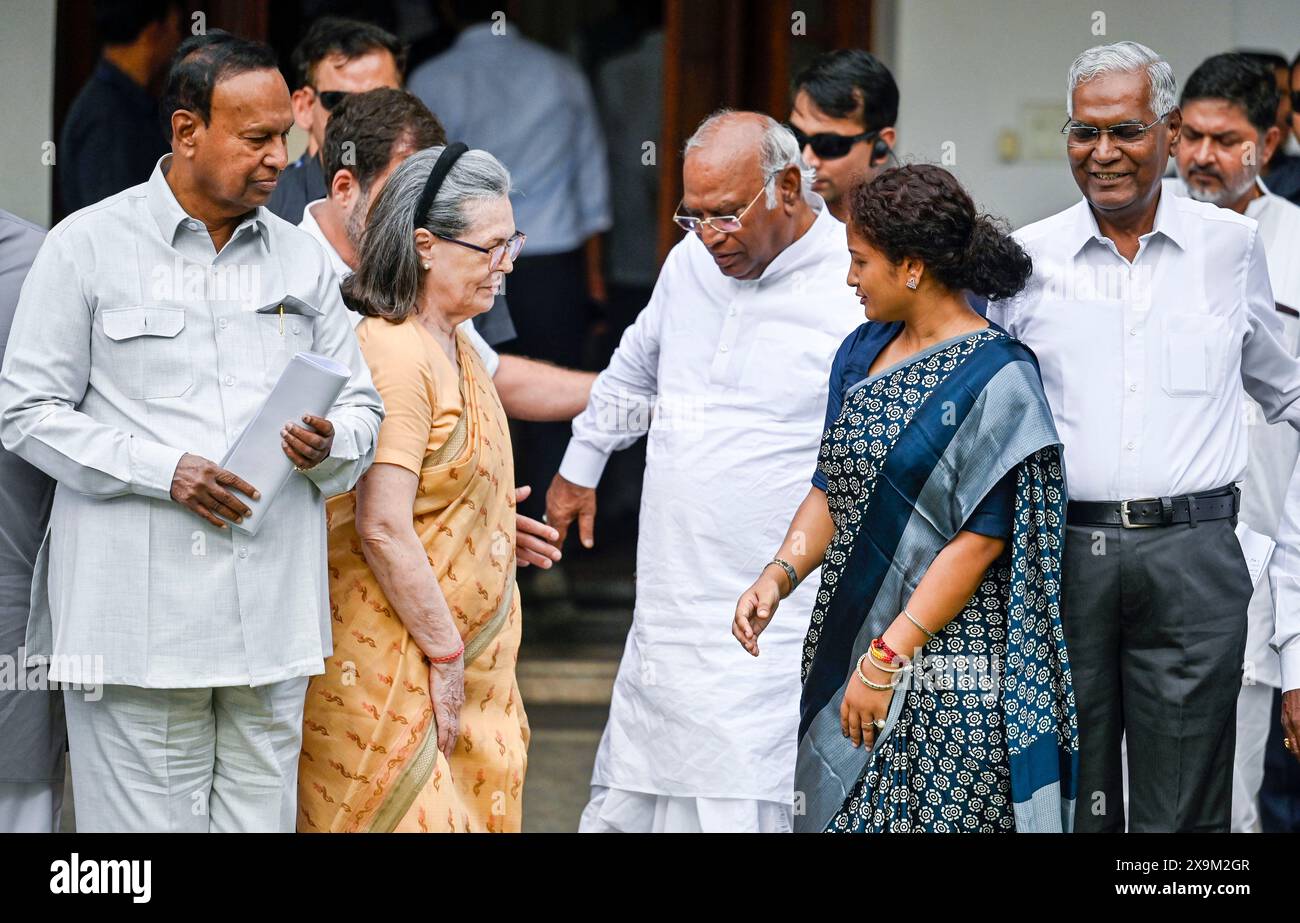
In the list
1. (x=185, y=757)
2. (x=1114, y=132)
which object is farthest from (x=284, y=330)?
(x=1114, y=132)

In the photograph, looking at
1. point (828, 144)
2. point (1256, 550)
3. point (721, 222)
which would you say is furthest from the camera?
point (828, 144)

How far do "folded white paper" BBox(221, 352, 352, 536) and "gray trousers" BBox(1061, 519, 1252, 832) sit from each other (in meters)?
1.49

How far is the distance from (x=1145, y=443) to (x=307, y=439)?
1.62 m

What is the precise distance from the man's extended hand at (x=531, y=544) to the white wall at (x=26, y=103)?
8.85ft

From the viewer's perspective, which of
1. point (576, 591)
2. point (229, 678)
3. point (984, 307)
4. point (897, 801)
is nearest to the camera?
point (229, 678)

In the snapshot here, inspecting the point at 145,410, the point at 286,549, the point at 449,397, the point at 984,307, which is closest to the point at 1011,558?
the point at 984,307

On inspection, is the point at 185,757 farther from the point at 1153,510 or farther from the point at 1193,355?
the point at 1193,355

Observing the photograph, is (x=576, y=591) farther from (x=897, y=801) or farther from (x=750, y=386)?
(x=897, y=801)

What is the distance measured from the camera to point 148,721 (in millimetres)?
3191

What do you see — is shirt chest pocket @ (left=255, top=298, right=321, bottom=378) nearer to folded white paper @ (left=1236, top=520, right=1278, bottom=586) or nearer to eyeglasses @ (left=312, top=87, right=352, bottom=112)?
eyeglasses @ (left=312, top=87, right=352, bottom=112)

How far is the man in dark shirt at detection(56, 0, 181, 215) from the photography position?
17.1 feet

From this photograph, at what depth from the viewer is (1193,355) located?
3555 mm

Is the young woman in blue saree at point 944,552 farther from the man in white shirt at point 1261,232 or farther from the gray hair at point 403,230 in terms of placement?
the man in white shirt at point 1261,232
